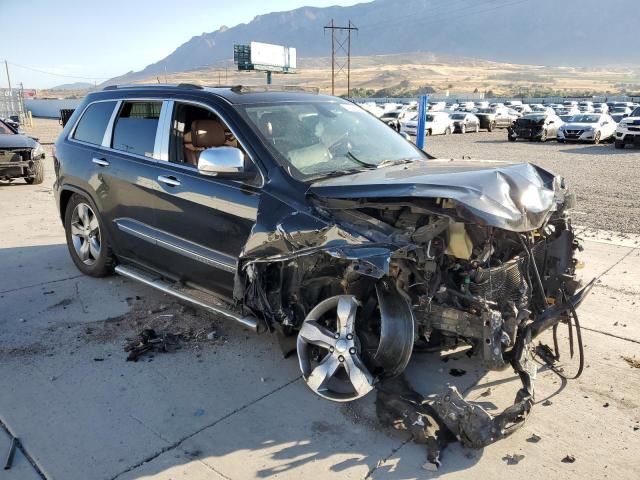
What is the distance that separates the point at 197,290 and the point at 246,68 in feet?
Answer: 204

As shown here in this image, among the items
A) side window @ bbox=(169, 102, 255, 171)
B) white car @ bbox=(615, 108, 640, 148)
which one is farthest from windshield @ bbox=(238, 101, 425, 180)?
white car @ bbox=(615, 108, 640, 148)

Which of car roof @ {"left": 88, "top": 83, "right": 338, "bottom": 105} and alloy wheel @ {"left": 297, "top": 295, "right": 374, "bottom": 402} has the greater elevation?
car roof @ {"left": 88, "top": 83, "right": 338, "bottom": 105}

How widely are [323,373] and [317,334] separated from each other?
0.25 meters

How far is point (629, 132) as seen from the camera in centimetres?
2144

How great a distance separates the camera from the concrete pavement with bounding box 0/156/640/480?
2982mm

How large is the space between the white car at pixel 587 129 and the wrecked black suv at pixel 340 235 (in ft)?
75.4

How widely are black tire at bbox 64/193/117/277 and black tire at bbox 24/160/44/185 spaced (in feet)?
23.2

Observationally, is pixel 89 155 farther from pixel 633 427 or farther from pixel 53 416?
pixel 633 427

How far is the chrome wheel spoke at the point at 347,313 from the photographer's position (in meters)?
3.41

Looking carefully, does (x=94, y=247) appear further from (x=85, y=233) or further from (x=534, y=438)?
(x=534, y=438)

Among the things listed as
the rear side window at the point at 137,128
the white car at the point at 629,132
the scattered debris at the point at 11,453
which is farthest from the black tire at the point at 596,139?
the scattered debris at the point at 11,453

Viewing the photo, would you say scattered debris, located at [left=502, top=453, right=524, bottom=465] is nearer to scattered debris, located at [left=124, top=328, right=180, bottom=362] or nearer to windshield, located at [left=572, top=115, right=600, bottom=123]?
scattered debris, located at [left=124, top=328, right=180, bottom=362]

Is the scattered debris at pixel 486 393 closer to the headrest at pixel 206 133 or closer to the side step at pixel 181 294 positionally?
the side step at pixel 181 294

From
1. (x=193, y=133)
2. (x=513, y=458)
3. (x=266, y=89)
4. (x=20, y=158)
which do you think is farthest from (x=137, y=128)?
(x=20, y=158)
